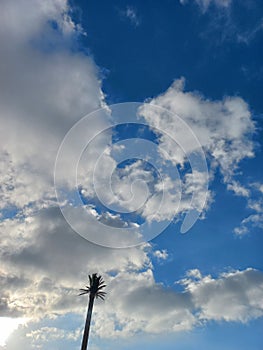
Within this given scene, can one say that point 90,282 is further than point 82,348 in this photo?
Yes

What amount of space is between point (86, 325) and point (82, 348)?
3200 millimetres

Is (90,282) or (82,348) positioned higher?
(90,282)

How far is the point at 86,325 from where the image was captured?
5156 centimetres

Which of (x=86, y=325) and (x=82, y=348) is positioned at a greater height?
(x=86, y=325)

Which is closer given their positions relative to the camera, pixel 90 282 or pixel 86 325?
pixel 86 325

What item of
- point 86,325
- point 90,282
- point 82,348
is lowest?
point 82,348

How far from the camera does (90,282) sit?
56812mm

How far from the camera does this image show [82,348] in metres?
49.1

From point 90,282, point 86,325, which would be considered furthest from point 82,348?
point 90,282

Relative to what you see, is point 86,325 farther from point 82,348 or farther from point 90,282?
point 90,282

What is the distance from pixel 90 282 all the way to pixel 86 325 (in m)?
6.86
